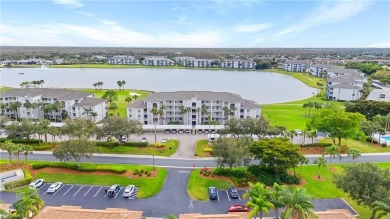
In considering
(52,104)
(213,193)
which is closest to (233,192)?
(213,193)

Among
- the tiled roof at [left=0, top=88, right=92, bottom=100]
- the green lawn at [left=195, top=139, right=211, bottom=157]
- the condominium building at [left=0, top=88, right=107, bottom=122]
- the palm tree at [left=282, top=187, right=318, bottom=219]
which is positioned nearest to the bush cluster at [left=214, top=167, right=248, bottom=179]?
the green lawn at [left=195, top=139, right=211, bottom=157]

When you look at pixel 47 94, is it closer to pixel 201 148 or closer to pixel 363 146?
pixel 201 148

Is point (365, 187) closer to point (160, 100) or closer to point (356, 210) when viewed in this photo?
point (356, 210)

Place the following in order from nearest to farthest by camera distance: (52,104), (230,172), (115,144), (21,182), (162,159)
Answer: (21,182)
(230,172)
(162,159)
(115,144)
(52,104)

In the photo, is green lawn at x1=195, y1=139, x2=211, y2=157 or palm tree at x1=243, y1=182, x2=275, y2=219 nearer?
palm tree at x1=243, y1=182, x2=275, y2=219

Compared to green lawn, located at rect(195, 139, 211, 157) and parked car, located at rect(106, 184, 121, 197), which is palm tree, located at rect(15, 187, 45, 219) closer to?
parked car, located at rect(106, 184, 121, 197)

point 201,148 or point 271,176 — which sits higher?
point 271,176
